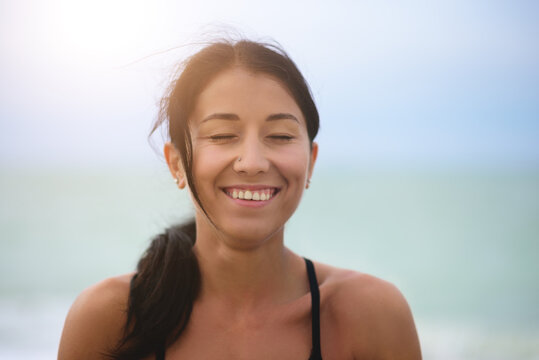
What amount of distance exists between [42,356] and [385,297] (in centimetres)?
455

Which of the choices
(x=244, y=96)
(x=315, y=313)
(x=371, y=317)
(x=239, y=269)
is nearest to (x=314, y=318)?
(x=315, y=313)

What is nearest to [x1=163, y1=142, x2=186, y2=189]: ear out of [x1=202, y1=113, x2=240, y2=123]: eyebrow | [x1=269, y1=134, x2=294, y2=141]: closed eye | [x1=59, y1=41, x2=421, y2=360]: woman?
[x1=59, y1=41, x2=421, y2=360]: woman

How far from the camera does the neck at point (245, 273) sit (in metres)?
1.98

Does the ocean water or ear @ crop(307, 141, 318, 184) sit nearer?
ear @ crop(307, 141, 318, 184)

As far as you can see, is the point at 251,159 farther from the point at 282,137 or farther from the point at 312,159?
the point at 312,159

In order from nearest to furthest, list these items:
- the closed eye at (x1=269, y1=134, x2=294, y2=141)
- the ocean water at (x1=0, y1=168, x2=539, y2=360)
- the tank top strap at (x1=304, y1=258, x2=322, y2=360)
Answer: the closed eye at (x1=269, y1=134, x2=294, y2=141) → the tank top strap at (x1=304, y1=258, x2=322, y2=360) → the ocean water at (x1=0, y1=168, x2=539, y2=360)

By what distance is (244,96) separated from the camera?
178 cm

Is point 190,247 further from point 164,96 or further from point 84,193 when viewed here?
point 84,193

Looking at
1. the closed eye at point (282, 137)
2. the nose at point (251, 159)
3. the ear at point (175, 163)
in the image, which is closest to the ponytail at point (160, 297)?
the ear at point (175, 163)

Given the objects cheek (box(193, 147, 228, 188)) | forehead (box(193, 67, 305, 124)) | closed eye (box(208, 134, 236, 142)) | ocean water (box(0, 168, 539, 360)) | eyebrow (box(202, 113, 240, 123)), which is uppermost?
forehead (box(193, 67, 305, 124))

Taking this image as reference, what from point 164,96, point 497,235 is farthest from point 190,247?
point 497,235

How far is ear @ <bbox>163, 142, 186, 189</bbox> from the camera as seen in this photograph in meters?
1.97

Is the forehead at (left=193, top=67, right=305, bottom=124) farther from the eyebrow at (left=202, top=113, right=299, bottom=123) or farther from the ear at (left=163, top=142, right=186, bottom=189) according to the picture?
the ear at (left=163, top=142, right=186, bottom=189)

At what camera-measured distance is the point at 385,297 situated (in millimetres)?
2068
